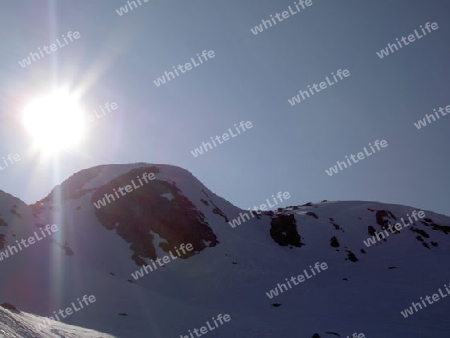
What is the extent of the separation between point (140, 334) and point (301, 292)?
834 inches

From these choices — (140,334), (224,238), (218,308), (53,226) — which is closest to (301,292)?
(218,308)

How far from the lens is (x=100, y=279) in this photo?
32.6 metres

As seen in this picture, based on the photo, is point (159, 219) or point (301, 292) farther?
point (159, 219)

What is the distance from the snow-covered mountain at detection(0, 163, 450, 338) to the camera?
2769 centimetres

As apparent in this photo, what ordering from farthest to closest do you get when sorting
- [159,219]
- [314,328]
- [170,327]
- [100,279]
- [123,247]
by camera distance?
[159,219] < [123,247] < [100,279] < [314,328] < [170,327]

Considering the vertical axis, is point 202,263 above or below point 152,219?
below

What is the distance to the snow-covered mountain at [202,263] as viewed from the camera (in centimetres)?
2769

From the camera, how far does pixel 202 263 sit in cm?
4369

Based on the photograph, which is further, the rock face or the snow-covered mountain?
the rock face

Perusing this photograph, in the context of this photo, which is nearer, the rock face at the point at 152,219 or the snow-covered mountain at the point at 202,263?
the snow-covered mountain at the point at 202,263

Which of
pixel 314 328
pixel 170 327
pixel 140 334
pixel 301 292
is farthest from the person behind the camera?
pixel 301 292

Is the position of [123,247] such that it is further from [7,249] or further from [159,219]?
[7,249]

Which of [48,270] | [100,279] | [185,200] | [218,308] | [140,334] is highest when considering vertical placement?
[185,200]

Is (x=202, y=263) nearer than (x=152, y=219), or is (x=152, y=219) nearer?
(x=202, y=263)
